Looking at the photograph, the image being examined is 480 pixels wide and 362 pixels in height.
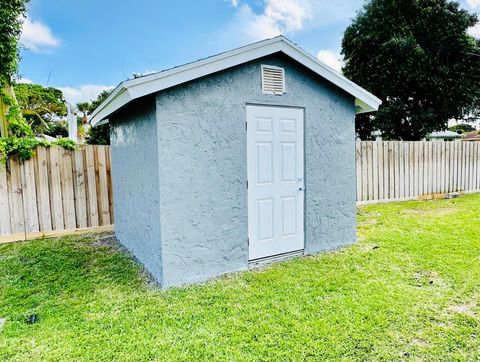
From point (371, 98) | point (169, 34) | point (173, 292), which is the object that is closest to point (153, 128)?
point (173, 292)

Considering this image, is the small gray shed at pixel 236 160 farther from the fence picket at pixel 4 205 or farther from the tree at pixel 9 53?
the tree at pixel 9 53

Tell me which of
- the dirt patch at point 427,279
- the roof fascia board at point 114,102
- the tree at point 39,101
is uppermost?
the tree at point 39,101

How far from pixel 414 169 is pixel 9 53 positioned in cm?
1292

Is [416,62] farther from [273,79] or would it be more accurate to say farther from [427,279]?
[427,279]

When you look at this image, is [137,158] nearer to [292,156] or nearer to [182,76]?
[182,76]

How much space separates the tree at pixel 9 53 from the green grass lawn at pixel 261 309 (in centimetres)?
515

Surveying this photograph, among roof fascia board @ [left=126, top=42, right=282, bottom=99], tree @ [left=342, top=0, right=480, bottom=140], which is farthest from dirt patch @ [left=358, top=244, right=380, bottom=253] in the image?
tree @ [left=342, top=0, right=480, bottom=140]

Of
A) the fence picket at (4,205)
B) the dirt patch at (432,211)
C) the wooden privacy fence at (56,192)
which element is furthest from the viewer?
the dirt patch at (432,211)

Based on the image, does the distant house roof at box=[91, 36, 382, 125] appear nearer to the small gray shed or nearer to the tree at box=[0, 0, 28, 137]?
the small gray shed

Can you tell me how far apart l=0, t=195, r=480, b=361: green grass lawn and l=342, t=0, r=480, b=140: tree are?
14.8 meters

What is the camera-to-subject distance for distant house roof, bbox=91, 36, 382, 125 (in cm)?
400

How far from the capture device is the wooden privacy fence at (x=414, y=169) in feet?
33.1

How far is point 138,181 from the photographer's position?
5207mm

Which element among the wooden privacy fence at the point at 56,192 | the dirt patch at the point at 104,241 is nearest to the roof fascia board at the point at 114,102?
the wooden privacy fence at the point at 56,192
